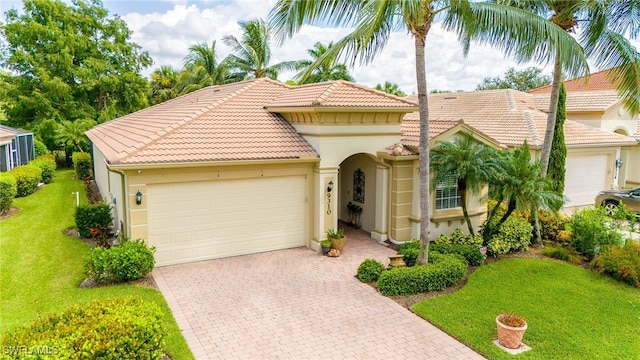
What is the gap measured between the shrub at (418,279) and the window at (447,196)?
13.0 ft

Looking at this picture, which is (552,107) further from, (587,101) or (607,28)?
(587,101)

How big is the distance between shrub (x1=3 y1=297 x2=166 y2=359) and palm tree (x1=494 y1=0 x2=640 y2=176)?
12.4m

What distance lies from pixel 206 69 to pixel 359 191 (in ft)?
85.6

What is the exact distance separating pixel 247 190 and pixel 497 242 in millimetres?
7885

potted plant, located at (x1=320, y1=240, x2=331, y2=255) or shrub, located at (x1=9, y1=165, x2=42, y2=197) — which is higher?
shrub, located at (x1=9, y1=165, x2=42, y2=197)

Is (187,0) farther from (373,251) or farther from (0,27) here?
(0,27)

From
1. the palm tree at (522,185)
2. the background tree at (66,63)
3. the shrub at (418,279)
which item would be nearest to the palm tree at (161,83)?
the background tree at (66,63)

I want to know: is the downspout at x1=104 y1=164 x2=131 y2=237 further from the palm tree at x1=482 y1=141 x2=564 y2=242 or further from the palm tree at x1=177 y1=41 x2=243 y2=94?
the palm tree at x1=177 y1=41 x2=243 y2=94

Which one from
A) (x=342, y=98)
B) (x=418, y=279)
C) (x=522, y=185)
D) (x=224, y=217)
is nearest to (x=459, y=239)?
(x=522, y=185)

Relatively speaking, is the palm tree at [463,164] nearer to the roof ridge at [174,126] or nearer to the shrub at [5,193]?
the roof ridge at [174,126]

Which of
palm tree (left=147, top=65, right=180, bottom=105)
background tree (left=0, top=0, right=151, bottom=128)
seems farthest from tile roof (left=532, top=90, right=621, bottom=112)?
palm tree (left=147, top=65, right=180, bottom=105)

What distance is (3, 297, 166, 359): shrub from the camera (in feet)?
20.5

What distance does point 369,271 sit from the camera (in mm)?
11758

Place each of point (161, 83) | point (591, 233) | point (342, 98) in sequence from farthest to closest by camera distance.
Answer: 1. point (161, 83)
2. point (342, 98)
3. point (591, 233)
